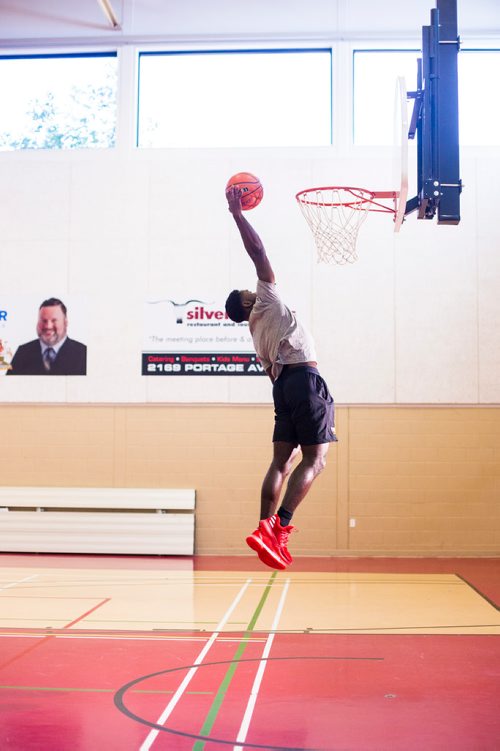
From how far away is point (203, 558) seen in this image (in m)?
11.1

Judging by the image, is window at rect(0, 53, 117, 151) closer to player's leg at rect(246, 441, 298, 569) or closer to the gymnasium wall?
the gymnasium wall

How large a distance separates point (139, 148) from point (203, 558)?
5733 mm

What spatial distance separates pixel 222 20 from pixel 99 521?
721cm

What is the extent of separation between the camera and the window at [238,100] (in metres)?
11.8

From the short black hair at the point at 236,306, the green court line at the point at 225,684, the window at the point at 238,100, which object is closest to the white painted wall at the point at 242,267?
the window at the point at 238,100

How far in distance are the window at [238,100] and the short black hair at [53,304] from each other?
2.52 metres

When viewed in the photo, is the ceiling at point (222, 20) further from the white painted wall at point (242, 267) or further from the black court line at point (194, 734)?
the black court line at point (194, 734)

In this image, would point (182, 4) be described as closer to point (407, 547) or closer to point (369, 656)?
point (407, 547)

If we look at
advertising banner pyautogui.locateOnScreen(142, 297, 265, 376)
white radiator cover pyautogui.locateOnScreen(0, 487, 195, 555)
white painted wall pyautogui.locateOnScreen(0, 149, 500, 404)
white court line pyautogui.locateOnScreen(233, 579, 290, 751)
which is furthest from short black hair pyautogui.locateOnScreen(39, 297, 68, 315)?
white court line pyautogui.locateOnScreen(233, 579, 290, 751)

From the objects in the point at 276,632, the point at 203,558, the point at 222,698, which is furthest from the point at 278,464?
the point at 203,558

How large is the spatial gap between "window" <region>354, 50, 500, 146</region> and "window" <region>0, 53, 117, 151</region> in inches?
138

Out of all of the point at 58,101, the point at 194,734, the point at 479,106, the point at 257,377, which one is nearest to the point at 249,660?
the point at 194,734

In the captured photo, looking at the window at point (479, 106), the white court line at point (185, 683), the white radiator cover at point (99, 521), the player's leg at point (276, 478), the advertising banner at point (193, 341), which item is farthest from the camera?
the window at point (479, 106)

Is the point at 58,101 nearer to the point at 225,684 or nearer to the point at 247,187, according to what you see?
the point at 247,187
